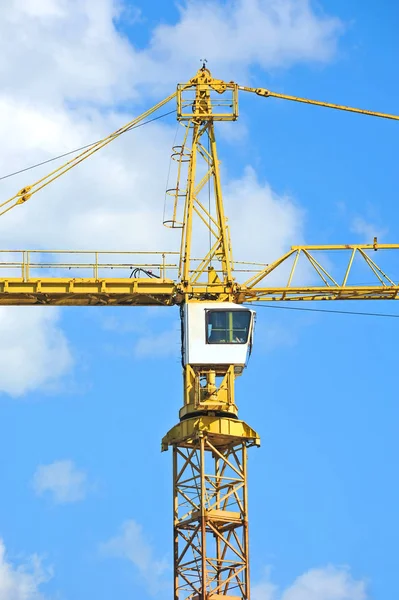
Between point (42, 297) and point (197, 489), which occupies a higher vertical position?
point (42, 297)

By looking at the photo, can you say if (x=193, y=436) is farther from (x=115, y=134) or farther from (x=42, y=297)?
(x=115, y=134)

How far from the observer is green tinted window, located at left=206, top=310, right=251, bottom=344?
87625 mm

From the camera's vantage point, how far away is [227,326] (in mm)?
87750

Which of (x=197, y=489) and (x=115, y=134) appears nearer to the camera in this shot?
(x=197, y=489)

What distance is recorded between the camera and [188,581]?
84688 millimetres

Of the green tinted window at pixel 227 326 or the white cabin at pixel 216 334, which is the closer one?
the white cabin at pixel 216 334

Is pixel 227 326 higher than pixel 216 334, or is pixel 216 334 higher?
pixel 227 326

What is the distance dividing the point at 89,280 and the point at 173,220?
25.6 ft

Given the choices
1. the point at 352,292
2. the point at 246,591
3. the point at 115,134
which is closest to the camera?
the point at 246,591

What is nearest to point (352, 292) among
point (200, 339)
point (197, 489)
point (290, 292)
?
point (290, 292)

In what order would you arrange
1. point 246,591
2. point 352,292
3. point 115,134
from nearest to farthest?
point 246,591 < point 352,292 < point 115,134

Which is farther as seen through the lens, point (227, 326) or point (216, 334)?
point (227, 326)

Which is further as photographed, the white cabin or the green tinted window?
the green tinted window

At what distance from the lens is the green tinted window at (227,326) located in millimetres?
87625
